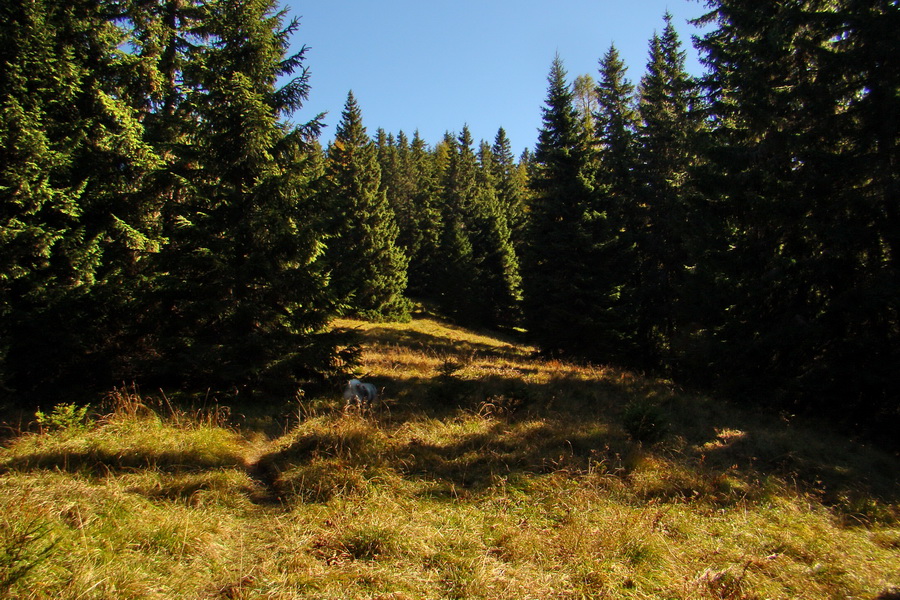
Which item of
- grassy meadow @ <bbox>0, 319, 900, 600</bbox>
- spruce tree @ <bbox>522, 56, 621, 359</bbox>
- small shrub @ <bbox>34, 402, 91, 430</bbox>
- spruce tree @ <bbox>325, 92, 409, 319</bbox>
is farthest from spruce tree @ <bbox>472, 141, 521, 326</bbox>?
small shrub @ <bbox>34, 402, 91, 430</bbox>

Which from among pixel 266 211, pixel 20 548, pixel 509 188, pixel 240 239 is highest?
pixel 509 188

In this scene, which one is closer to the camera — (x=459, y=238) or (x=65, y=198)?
(x=65, y=198)

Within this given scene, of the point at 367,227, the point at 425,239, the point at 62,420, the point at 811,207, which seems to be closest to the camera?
the point at 62,420

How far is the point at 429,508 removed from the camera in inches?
182

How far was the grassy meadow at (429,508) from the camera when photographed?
132 inches

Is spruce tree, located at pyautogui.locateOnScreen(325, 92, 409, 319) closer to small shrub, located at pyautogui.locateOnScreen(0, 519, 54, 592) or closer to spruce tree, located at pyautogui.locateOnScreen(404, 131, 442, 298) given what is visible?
spruce tree, located at pyautogui.locateOnScreen(404, 131, 442, 298)

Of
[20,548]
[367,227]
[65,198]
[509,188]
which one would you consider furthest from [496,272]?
[20,548]

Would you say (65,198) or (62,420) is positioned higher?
(65,198)

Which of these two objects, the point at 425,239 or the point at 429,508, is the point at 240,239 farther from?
the point at 425,239

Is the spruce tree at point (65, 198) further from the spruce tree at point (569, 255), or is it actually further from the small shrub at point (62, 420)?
the spruce tree at point (569, 255)

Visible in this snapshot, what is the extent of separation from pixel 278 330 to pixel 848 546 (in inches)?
361

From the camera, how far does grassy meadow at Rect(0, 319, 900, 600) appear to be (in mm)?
3354

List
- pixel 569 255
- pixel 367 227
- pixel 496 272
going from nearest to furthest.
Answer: pixel 569 255, pixel 367 227, pixel 496 272

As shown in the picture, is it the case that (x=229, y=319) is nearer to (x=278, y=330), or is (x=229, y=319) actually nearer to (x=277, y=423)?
(x=278, y=330)
